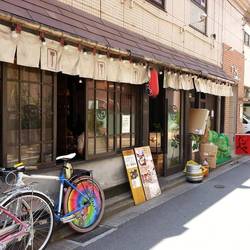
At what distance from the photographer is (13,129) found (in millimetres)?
5418

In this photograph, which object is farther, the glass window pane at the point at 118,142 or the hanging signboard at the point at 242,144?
the hanging signboard at the point at 242,144

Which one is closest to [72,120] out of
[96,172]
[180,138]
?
[96,172]

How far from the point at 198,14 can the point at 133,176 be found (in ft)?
24.0

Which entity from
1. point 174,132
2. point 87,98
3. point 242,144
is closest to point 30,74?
point 87,98

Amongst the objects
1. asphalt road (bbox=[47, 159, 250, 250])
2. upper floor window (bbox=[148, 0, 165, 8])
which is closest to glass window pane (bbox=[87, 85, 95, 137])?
asphalt road (bbox=[47, 159, 250, 250])

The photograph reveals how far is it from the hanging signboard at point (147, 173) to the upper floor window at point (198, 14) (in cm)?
569

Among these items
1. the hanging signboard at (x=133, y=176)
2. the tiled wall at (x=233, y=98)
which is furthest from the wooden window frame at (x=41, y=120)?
the tiled wall at (x=233, y=98)

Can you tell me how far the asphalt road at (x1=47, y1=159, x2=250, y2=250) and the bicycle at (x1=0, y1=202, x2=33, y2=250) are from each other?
824mm

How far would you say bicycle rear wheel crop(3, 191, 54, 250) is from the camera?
175 inches

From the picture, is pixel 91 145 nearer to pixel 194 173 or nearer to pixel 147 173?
pixel 147 173

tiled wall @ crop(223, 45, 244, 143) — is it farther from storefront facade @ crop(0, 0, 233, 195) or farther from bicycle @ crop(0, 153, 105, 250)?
bicycle @ crop(0, 153, 105, 250)

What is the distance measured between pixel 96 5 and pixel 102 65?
1462 millimetres

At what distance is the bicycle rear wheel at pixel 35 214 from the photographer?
175 inches

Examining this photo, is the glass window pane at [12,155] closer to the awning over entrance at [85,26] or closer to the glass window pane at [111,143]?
the awning over entrance at [85,26]
